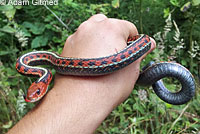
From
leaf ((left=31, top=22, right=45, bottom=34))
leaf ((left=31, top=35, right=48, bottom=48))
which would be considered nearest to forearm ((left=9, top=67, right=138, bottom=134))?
leaf ((left=31, top=35, right=48, bottom=48))

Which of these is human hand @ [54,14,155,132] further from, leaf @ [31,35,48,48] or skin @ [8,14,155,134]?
leaf @ [31,35,48,48]

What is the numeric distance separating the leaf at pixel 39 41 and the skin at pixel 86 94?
2.03 meters

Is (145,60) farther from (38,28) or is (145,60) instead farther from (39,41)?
(38,28)

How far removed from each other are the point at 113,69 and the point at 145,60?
1639 mm

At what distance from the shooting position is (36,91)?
2311 millimetres

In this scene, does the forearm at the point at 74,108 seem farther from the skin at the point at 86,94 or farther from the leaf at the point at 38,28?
the leaf at the point at 38,28

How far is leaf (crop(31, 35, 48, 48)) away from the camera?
453 cm

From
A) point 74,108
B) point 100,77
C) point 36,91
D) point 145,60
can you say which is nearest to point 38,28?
point 145,60

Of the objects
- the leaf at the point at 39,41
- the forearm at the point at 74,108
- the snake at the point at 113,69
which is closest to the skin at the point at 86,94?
the forearm at the point at 74,108

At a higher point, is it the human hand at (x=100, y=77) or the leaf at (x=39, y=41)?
the human hand at (x=100, y=77)

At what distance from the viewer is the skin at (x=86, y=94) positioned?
2148 millimetres

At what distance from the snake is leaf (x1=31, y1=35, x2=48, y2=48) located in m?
1.38

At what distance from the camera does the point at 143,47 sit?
8.42 ft

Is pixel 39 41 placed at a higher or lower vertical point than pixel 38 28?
lower
